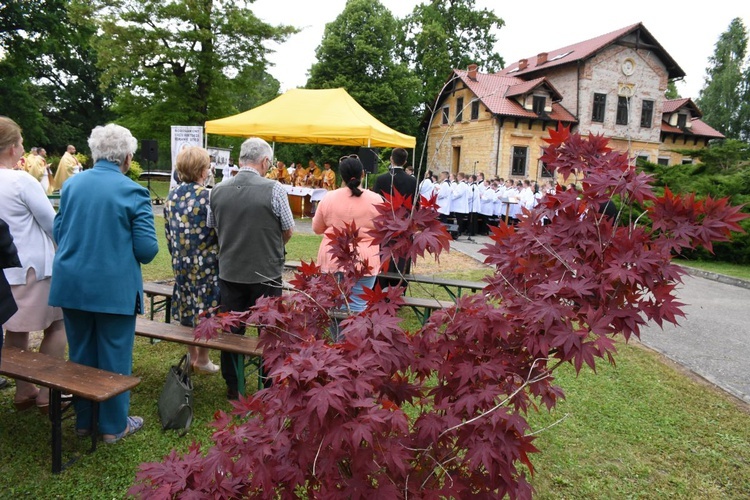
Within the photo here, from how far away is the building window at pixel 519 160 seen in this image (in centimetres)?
3266

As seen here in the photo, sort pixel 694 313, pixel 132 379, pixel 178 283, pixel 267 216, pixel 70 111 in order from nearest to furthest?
pixel 132 379, pixel 267 216, pixel 178 283, pixel 694 313, pixel 70 111

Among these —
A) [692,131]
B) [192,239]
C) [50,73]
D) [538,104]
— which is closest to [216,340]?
[192,239]

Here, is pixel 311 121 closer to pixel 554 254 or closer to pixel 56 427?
pixel 56 427

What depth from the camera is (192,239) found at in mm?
3973

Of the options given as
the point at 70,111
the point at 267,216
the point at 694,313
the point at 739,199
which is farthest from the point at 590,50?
the point at 70,111

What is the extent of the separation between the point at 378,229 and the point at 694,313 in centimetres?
777

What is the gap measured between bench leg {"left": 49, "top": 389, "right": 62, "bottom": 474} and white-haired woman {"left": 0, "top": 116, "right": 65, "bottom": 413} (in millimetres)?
609

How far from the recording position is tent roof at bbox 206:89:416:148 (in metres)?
12.5

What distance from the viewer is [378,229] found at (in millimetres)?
2045

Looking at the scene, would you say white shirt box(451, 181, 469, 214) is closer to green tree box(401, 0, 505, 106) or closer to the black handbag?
the black handbag

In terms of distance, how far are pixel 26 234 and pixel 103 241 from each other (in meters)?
0.66

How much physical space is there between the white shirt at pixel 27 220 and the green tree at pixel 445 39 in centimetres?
4257

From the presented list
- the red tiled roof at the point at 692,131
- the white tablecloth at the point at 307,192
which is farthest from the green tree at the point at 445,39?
the white tablecloth at the point at 307,192

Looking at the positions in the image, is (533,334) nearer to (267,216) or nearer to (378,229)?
(378,229)
